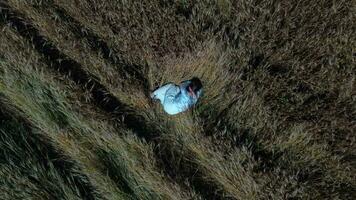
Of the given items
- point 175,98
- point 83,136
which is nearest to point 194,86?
point 175,98

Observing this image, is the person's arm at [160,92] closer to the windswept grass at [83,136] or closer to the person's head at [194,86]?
the person's head at [194,86]

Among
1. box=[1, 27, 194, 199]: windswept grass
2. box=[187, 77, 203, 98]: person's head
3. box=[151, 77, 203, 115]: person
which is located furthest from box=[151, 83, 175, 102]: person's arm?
box=[1, 27, 194, 199]: windswept grass

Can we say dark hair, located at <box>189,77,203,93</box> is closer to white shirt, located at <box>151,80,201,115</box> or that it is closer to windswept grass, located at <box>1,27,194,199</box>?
white shirt, located at <box>151,80,201,115</box>

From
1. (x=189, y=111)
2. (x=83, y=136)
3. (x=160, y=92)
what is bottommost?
(x=83, y=136)

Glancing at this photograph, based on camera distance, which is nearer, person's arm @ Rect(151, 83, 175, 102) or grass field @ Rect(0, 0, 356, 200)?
grass field @ Rect(0, 0, 356, 200)

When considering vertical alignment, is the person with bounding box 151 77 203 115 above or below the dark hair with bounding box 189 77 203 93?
below

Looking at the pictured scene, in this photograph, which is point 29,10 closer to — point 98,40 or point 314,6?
point 98,40

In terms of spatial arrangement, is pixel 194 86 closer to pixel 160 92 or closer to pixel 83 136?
pixel 160 92
